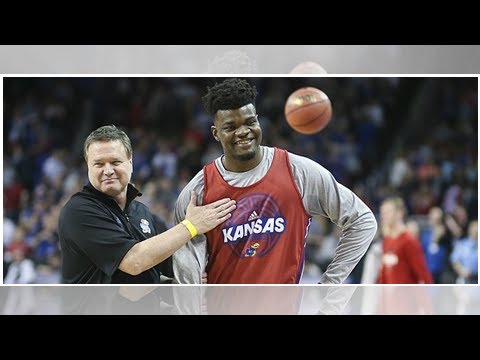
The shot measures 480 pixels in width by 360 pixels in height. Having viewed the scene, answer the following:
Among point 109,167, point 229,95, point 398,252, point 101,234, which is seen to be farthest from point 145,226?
point 398,252

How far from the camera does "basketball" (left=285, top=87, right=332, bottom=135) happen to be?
5719mm

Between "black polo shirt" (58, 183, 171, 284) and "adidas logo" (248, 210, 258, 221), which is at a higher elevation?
"adidas logo" (248, 210, 258, 221)

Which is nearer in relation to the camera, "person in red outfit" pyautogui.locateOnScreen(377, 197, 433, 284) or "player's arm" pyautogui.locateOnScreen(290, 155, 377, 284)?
"player's arm" pyautogui.locateOnScreen(290, 155, 377, 284)

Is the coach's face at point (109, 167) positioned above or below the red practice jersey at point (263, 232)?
above

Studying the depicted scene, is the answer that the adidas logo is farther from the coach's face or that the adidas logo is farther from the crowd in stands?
the coach's face

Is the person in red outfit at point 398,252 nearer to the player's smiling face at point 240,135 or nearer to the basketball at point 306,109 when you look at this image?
the basketball at point 306,109

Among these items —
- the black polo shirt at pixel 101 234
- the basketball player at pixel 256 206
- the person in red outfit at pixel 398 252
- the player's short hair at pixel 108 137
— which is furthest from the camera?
the person in red outfit at pixel 398 252

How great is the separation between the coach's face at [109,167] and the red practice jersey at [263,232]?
59 cm

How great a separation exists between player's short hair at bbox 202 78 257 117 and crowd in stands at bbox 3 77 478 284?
83mm

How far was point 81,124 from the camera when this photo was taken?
18.9 feet

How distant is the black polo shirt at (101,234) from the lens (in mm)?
5395

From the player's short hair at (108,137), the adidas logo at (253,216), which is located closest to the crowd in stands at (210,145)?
the player's short hair at (108,137)

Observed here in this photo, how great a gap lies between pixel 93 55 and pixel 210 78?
0.86m

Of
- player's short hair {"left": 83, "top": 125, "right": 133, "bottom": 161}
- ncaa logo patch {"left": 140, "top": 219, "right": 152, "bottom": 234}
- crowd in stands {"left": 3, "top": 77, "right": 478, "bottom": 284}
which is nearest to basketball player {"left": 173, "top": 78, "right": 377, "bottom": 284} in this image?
crowd in stands {"left": 3, "top": 77, "right": 478, "bottom": 284}
